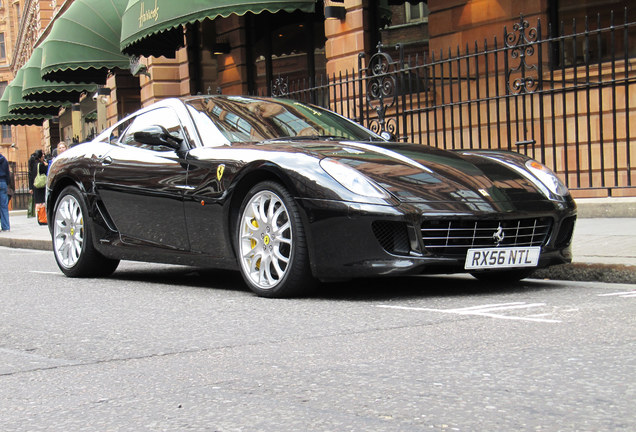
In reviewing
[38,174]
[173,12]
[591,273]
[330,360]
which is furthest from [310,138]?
[38,174]

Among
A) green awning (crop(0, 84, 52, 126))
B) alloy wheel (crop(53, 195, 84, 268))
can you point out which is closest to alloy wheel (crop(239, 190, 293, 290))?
alloy wheel (crop(53, 195, 84, 268))

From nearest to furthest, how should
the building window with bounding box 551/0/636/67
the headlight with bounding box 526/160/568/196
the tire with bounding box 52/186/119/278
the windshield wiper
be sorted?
the headlight with bounding box 526/160/568/196 < the windshield wiper < the tire with bounding box 52/186/119/278 < the building window with bounding box 551/0/636/67

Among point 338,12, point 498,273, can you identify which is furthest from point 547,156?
point 498,273

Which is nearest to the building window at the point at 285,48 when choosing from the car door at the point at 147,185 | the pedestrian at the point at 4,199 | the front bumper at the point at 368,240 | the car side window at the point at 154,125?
the pedestrian at the point at 4,199

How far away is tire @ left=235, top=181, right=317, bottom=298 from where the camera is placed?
5.70 m

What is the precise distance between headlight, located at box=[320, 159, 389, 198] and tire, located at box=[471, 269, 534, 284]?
1248 mm

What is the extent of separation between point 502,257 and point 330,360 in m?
2.10

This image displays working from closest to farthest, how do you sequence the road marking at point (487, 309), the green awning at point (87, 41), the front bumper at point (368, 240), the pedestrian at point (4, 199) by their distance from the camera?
the road marking at point (487, 309), the front bumper at point (368, 240), the pedestrian at point (4, 199), the green awning at point (87, 41)

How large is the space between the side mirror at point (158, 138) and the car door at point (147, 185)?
0.02m

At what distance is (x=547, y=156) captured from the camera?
13453 millimetres

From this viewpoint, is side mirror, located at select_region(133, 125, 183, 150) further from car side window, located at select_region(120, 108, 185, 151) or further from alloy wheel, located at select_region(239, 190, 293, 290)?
alloy wheel, located at select_region(239, 190, 293, 290)

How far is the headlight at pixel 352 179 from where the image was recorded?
17.9 ft

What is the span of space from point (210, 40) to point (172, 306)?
17507 millimetres

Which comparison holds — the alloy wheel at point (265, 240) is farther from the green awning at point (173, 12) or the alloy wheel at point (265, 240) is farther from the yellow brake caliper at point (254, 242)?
the green awning at point (173, 12)
